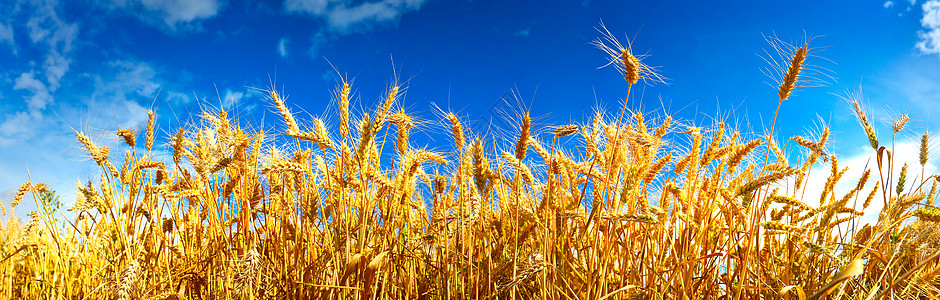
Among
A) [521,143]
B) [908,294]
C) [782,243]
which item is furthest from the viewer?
[782,243]

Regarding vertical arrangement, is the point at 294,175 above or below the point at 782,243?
above

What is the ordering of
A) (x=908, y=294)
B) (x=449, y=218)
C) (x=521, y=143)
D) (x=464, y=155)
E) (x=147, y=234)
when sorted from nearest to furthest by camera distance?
(x=521, y=143) < (x=908, y=294) < (x=464, y=155) < (x=449, y=218) < (x=147, y=234)

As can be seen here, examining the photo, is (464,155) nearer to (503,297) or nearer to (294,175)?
(503,297)

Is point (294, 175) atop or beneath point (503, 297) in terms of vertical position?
atop

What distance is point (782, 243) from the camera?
344cm

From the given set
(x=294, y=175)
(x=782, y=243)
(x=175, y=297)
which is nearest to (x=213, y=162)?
(x=294, y=175)

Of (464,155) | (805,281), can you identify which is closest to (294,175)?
(464,155)

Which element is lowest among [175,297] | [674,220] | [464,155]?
[175,297]

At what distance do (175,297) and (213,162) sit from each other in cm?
71

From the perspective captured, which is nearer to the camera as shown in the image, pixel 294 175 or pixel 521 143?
pixel 521 143

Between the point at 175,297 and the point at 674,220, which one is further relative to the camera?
the point at 674,220

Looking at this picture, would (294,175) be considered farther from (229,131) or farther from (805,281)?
(805,281)

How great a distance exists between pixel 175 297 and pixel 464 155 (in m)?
1.42

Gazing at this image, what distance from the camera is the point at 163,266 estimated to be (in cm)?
311
